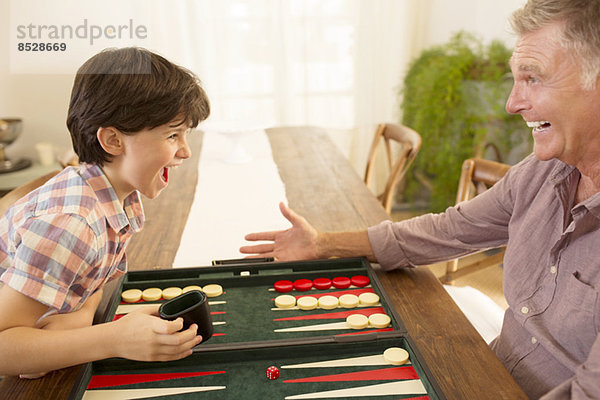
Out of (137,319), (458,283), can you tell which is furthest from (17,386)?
(458,283)

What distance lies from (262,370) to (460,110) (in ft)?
10.6

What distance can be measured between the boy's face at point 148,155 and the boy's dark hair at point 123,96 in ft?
0.08

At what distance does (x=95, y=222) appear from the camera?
49.1 inches

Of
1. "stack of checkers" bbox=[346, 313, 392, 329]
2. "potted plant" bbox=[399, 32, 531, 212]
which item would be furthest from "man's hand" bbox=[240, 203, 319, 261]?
"potted plant" bbox=[399, 32, 531, 212]

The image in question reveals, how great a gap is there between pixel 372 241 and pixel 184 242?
2.19 feet

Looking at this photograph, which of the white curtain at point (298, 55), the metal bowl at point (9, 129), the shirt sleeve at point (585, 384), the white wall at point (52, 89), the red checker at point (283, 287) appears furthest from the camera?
the white curtain at point (298, 55)

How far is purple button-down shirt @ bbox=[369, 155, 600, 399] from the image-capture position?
122 cm

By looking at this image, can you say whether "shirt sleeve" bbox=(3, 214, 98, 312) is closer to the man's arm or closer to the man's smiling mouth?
the man's arm

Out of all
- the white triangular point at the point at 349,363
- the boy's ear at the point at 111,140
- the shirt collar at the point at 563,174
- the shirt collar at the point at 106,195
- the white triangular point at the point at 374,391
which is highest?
the boy's ear at the point at 111,140

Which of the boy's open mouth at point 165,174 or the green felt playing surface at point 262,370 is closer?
the green felt playing surface at point 262,370

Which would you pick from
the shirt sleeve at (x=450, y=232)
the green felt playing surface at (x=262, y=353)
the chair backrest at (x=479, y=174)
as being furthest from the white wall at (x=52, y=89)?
the green felt playing surface at (x=262, y=353)

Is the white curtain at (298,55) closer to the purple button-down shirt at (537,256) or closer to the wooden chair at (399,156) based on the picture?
the wooden chair at (399,156)

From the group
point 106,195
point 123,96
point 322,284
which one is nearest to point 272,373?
point 322,284

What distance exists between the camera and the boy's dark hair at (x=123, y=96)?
1311mm
